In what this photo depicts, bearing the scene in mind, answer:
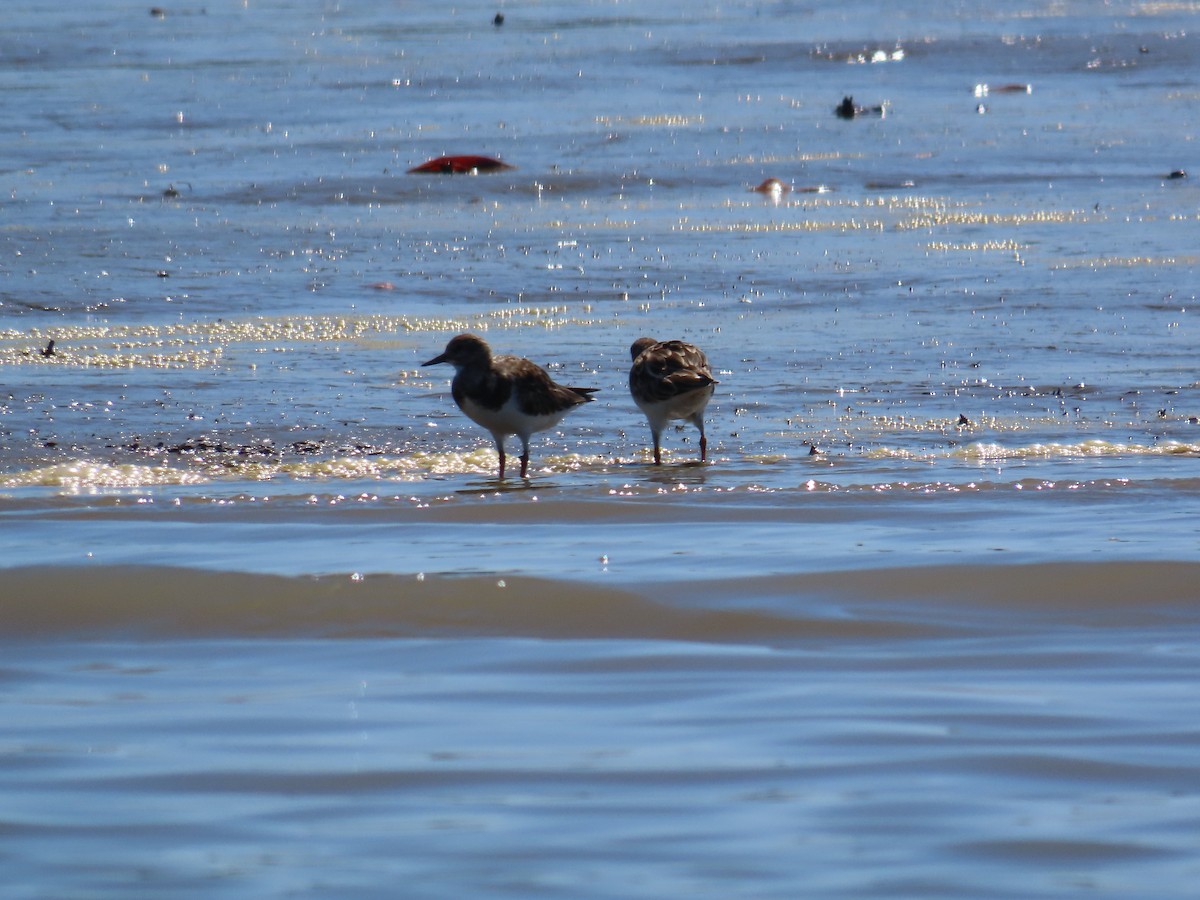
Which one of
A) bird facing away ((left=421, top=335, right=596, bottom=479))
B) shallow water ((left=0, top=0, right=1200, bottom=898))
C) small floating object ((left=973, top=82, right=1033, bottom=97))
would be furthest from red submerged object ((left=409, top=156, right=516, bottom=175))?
bird facing away ((left=421, top=335, right=596, bottom=479))

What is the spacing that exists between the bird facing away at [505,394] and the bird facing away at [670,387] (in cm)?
41

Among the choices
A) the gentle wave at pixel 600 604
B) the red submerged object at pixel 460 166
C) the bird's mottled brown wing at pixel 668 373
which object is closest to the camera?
the gentle wave at pixel 600 604

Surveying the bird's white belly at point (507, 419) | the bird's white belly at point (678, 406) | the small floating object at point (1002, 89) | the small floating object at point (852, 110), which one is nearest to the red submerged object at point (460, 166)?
the small floating object at point (852, 110)

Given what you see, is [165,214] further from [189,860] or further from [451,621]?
[189,860]

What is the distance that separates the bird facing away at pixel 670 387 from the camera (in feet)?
28.8

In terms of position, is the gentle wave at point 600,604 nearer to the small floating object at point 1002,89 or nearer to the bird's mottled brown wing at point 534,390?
the bird's mottled brown wing at point 534,390

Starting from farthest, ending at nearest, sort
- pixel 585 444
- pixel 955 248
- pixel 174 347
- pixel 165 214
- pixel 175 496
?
pixel 165 214 → pixel 955 248 → pixel 174 347 → pixel 585 444 → pixel 175 496

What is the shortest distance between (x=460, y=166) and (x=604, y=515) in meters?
10.3

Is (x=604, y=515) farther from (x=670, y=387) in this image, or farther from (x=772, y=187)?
(x=772, y=187)

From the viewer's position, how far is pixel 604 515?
7.57m

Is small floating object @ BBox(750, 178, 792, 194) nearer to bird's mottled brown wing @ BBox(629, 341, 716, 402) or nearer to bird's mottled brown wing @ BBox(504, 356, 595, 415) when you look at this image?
bird's mottled brown wing @ BBox(629, 341, 716, 402)

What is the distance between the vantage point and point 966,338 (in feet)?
36.6

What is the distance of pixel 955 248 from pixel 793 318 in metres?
2.45

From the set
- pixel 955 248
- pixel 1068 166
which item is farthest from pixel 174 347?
pixel 1068 166
